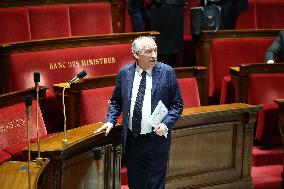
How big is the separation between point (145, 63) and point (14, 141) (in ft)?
0.95

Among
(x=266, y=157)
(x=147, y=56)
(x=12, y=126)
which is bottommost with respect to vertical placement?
(x=266, y=157)

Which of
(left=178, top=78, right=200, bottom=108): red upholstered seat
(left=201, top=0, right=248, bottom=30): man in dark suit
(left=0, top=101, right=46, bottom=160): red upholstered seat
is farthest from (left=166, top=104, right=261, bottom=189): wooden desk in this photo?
(left=201, top=0, right=248, bottom=30): man in dark suit

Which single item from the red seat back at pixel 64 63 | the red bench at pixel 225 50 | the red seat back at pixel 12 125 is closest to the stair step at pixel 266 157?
the red bench at pixel 225 50

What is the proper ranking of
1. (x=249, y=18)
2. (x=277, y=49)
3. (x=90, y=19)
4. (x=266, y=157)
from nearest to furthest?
(x=266, y=157), (x=277, y=49), (x=90, y=19), (x=249, y=18)

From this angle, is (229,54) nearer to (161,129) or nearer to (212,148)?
(212,148)

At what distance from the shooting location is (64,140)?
79cm

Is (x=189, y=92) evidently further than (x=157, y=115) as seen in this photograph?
Yes

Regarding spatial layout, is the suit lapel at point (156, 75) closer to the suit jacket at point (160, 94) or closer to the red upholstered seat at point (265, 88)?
the suit jacket at point (160, 94)

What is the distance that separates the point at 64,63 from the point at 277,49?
1.64 feet

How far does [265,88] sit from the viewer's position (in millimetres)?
1246

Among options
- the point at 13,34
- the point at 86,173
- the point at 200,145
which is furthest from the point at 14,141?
the point at 13,34

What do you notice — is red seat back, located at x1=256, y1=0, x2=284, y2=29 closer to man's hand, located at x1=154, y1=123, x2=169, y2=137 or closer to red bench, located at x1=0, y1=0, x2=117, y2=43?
red bench, located at x1=0, y1=0, x2=117, y2=43

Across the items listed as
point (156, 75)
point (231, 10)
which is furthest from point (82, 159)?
point (231, 10)

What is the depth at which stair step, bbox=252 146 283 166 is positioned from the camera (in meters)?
1.16
